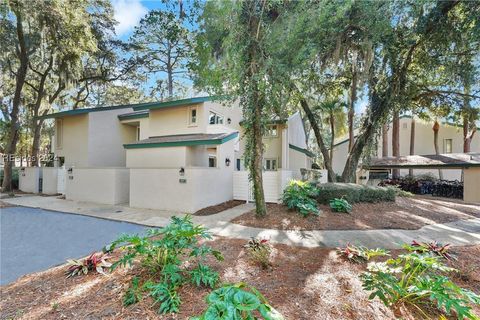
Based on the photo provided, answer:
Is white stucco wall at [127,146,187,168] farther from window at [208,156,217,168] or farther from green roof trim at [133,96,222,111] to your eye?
green roof trim at [133,96,222,111]

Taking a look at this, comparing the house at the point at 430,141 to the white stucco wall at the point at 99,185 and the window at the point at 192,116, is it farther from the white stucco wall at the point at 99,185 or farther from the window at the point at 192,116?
the white stucco wall at the point at 99,185

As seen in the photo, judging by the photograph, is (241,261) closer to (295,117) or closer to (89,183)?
(89,183)

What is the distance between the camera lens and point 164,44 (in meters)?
19.4

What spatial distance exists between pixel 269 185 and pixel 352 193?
11.5ft

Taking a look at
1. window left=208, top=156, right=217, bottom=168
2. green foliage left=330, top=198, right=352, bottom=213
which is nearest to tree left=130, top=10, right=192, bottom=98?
window left=208, top=156, right=217, bottom=168

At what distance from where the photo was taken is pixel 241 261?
4430 millimetres

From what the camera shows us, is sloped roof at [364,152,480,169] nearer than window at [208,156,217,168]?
No

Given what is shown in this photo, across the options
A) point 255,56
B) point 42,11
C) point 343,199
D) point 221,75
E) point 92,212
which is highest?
point 42,11

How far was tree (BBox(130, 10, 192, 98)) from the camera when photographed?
18.0 metres

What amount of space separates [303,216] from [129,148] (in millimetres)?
9121

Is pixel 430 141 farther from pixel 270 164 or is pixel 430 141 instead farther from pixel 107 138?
pixel 107 138

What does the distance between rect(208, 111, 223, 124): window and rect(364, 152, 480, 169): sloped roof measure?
8581 mm

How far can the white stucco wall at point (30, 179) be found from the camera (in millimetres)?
15508

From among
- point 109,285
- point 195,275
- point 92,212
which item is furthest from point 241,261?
point 92,212
